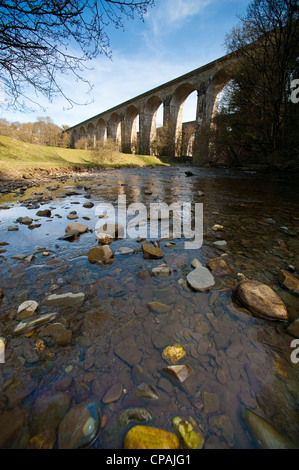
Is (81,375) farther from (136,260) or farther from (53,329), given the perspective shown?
(136,260)

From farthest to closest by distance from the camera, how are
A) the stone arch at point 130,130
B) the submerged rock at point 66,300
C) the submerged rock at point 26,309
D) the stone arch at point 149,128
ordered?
the stone arch at point 130,130, the stone arch at point 149,128, the submerged rock at point 66,300, the submerged rock at point 26,309

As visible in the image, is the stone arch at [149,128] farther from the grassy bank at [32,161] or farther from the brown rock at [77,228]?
the brown rock at [77,228]

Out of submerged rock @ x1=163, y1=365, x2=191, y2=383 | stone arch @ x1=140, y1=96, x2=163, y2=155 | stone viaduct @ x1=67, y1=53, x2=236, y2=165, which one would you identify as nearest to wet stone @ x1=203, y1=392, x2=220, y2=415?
submerged rock @ x1=163, y1=365, x2=191, y2=383

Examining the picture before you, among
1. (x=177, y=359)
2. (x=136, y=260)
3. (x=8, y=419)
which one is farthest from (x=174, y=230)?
(x=8, y=419)

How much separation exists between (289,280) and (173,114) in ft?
117

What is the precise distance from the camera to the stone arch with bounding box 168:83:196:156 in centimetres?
2927

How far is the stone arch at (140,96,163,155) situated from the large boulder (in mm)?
37292

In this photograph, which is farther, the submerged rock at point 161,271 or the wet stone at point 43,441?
the submerged rock at point 161,271

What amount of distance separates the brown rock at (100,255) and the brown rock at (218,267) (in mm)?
1066

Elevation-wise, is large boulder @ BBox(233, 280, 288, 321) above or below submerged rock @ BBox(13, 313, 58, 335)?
above

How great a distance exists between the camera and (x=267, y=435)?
2.32 ft

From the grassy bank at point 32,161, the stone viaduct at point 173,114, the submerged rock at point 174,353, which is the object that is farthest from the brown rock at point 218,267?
the stone viaduct at point 173,114

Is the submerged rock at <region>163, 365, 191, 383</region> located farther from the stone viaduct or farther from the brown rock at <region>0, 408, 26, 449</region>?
the stone viaduct

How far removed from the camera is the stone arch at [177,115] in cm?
2927
